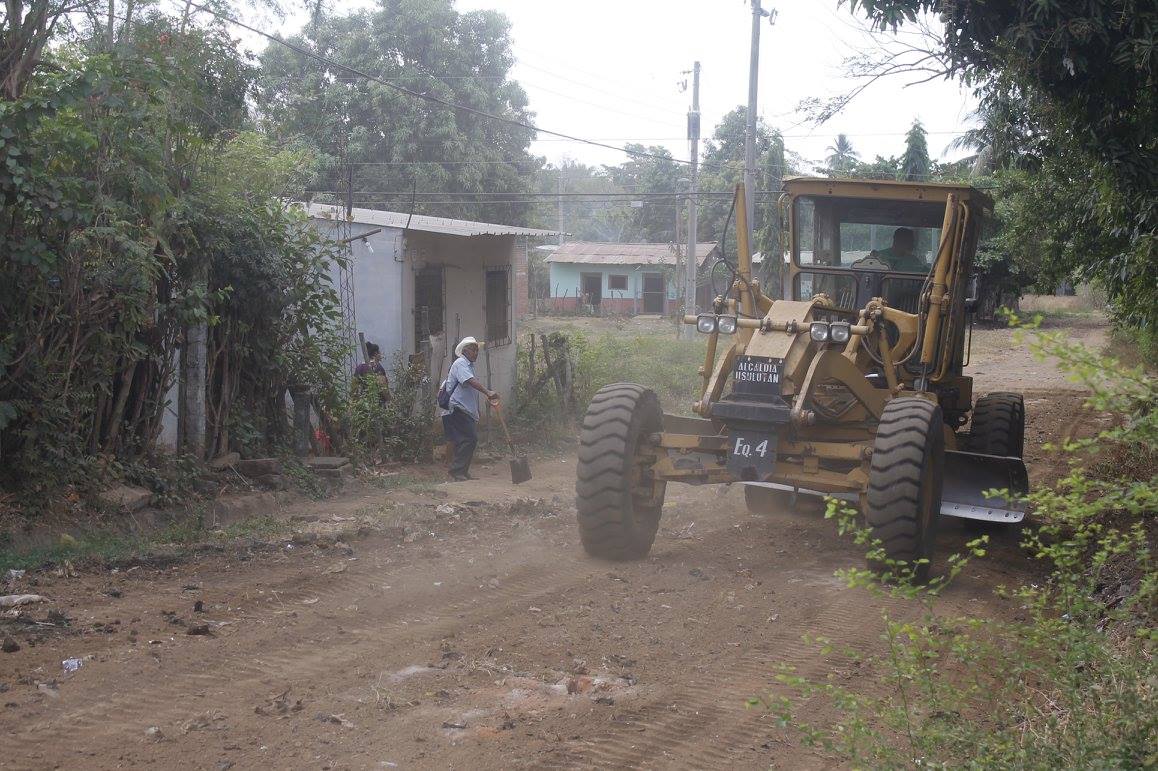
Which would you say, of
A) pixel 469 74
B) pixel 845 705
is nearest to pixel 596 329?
pixel 469 74

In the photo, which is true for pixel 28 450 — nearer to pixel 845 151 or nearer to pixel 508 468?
pixel 508 468

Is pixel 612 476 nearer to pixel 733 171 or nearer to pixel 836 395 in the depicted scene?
pixel 836 395

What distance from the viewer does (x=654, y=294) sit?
51.5 metres

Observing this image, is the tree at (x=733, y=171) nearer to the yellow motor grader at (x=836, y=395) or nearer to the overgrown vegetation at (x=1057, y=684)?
Result: the yellow motor grader at (x=836, y=395)

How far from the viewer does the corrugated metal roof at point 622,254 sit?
49438mm

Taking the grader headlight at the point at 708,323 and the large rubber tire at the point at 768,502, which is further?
the large rubber tire at the point at 768,502

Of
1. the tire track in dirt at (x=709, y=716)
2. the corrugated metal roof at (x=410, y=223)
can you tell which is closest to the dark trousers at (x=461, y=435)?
the corrugated metal roof at (x=410, y=223)

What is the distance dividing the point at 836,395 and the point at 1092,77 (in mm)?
3342

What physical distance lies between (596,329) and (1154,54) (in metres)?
32.6

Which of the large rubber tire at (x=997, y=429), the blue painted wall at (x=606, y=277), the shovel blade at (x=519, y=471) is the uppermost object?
the blue painted wall at (x=606, y=277)

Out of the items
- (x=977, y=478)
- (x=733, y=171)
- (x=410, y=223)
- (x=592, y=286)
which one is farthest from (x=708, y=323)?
(x=592, y=286)

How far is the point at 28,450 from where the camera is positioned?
7.95 m

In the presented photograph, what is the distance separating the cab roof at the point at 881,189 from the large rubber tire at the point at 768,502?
274 centimetres

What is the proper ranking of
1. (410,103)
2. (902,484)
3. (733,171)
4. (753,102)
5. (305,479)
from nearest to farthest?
(902,484) < (305,479) < (753,102) < (410,103) < (733,171)
